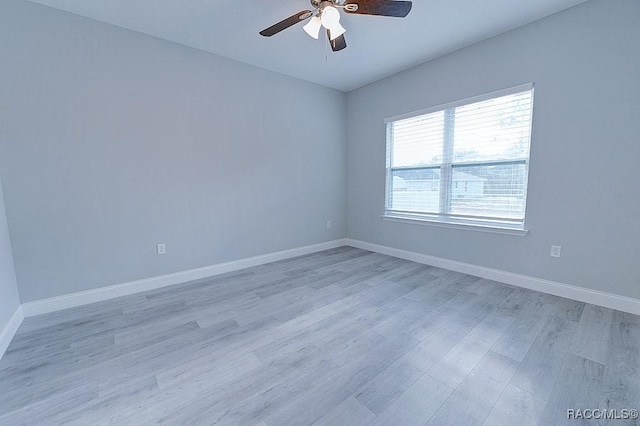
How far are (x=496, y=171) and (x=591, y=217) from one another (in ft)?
2.94

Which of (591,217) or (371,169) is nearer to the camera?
(591,217)

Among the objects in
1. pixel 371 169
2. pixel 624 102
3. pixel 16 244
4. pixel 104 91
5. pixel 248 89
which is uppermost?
pixel 248 89

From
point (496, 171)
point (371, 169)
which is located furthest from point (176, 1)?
point (496, 171)

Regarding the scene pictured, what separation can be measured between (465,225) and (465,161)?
794 mm

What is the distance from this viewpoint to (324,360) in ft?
5.37

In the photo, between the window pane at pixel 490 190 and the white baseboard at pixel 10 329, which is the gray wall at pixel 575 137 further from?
the white baseboard at pixel 10 329

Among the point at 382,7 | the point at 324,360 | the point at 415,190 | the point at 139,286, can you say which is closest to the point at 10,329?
the point at 139,286

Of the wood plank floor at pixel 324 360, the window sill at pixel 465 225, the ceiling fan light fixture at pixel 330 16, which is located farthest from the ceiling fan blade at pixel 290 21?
the window sill at pixel 465 225

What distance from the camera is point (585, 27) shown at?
2.24 metres

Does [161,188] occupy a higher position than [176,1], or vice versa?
[176,1]

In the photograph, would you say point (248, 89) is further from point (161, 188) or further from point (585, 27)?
point (585, 27)

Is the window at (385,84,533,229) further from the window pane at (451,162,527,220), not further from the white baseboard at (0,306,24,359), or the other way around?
the white baseboard at (0,306,24,359)

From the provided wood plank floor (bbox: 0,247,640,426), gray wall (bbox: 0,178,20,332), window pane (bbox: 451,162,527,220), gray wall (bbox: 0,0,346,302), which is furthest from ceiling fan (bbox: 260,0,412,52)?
gray wall (bbox: 0,178,20,332)

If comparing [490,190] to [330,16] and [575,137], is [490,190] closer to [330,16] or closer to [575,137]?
[575,137]
